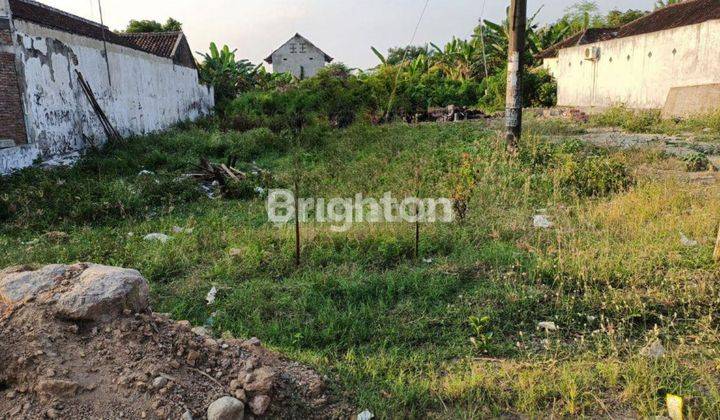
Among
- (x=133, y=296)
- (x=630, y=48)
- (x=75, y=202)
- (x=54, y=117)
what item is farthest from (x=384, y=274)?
(x=630, y=48)

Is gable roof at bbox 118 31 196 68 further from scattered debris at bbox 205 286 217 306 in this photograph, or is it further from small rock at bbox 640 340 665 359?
small rock at bbox 640 340 665 359

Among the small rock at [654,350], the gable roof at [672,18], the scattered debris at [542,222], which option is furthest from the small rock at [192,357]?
the gable roof at [672,18]

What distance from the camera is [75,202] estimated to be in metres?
6.79

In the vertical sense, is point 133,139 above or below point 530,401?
above

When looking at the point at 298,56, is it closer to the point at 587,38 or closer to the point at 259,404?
the point at 587,38

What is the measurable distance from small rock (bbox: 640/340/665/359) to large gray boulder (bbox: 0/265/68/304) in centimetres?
337

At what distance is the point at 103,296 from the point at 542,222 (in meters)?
4.30

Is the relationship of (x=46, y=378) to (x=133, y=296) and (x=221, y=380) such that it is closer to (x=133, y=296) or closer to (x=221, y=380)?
(x=133, y=296)

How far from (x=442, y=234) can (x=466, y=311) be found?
5.02 feet

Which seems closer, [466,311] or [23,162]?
[466,311]

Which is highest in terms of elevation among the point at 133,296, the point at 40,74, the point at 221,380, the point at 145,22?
the point at 145,22

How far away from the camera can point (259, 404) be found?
2.36 metres

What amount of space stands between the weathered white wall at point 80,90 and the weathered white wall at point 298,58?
77.6ft

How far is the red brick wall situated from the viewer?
30.3 feet
